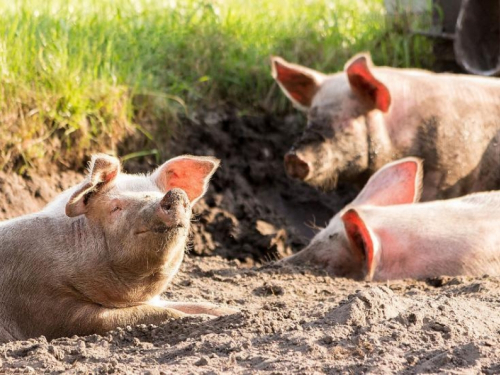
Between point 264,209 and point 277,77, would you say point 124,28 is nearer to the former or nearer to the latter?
point 277,77

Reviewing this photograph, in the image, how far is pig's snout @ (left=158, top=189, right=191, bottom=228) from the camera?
4031mm

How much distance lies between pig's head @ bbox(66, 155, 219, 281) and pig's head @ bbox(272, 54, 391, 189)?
2.51 m

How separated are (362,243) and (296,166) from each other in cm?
140

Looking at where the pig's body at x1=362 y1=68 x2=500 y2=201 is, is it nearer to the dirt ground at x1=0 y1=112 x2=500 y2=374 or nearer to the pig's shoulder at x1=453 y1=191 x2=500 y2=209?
the pig's shoulder at x1=453 y1=191 x2=500 y2=209

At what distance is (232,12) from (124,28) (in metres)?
1.45

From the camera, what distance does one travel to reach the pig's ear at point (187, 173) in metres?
4.75

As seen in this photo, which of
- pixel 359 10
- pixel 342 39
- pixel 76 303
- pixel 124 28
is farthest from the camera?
pixel 359 10

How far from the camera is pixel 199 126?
7883mm

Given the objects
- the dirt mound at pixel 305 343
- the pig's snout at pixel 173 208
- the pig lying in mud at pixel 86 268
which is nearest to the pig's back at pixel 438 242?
the dirt mound at pixel 305 343

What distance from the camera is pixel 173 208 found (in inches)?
159

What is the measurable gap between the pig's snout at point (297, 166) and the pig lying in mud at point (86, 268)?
2.66 m

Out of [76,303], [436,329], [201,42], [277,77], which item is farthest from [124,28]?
[436,329]

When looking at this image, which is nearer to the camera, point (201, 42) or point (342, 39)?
point (201, 42)

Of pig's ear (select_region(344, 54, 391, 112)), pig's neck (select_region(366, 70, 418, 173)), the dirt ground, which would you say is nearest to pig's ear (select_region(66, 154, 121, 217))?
the dirt ground
